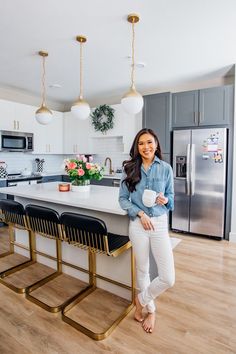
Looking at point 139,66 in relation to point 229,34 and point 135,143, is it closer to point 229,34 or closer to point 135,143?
point 229,34

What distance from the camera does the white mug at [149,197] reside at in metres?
1.62

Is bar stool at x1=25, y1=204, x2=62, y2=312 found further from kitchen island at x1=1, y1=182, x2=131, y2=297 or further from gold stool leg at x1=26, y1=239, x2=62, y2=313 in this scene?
kitchen island at x1=1, y1=182, x2=131, y2=297

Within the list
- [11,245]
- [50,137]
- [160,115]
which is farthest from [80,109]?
[50,137]

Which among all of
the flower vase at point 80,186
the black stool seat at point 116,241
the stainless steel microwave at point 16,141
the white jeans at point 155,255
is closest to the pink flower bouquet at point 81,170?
the flower vase at point 80,186

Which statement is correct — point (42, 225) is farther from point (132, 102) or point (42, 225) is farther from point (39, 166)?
point (39, 166)

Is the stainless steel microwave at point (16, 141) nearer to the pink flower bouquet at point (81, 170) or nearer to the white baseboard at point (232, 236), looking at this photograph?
the pink flower bouquet at point (81, 170)

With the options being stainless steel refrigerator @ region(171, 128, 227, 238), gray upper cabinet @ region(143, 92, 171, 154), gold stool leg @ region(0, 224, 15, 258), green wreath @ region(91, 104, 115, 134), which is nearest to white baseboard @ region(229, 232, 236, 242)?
stainless steel refrigerator @ region(171, 128, 227, 238)

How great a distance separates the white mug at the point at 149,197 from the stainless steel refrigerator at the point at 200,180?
2325 millimetres

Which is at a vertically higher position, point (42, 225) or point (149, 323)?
point (42, 225)

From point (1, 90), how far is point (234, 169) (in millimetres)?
4533

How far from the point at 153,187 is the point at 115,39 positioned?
6.50 feet

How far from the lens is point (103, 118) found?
4.88 meters

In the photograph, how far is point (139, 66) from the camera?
3.52 meters

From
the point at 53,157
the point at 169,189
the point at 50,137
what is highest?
the point at 50,137
